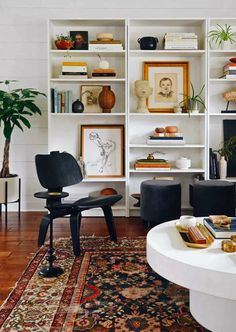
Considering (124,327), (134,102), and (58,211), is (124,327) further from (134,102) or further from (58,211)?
(134,102)

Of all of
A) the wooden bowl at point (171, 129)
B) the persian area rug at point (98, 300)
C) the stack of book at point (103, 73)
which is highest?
the stack of book at point (103, 73)

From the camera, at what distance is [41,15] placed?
521cm

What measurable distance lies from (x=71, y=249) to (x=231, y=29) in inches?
132

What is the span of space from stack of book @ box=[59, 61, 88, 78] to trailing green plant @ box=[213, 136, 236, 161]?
1.86 m

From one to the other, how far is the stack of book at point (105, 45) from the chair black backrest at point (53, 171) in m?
1.69

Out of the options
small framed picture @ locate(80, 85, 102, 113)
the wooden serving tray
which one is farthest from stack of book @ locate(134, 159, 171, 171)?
the wooden serving tray

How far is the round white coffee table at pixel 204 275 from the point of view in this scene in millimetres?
1848

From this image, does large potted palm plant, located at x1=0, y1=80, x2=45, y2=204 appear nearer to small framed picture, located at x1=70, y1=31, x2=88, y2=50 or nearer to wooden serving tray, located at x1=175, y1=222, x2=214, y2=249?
small framed picture, located at x1=70, y1=31, x2=88, y2=50

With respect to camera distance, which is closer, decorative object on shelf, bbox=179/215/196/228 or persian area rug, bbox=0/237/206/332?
persian area rug, bbox=0/237/206/332

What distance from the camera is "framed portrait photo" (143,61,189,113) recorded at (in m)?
5.19

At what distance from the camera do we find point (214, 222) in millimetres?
2598

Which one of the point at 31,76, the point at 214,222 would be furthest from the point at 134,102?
the point at 214,222

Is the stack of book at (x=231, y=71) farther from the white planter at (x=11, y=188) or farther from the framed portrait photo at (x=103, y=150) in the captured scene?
the white planter at (x=11, y=188)

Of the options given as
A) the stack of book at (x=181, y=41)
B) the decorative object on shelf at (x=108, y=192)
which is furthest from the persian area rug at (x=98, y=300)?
the stack of book at (x=181, y=41)
